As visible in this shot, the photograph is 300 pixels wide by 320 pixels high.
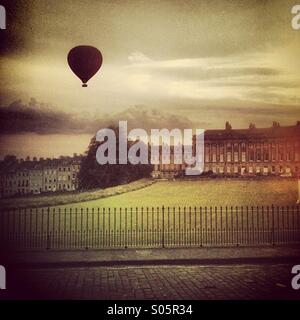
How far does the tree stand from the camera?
1261 cm

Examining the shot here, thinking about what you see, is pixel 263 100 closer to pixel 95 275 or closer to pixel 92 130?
pixel 92 130

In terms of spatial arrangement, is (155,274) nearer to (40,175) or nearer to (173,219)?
(173,219)

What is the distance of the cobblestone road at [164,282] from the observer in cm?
712

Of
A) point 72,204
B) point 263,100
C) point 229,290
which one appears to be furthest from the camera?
point 72,204

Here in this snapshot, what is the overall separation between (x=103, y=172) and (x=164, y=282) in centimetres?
628

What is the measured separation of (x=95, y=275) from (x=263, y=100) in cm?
760

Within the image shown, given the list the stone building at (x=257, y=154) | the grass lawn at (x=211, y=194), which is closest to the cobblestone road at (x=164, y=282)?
the grass lawn at (x=211, y=194)

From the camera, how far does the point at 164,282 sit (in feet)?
25.7

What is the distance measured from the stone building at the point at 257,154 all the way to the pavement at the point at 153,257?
360 centimetres

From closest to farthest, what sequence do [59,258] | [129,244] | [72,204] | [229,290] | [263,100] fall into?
[229,290] < [59,258] < [129,244] < [263,100] < [72,204]

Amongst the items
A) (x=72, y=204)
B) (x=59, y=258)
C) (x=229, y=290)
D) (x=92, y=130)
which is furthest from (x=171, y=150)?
(x=229, y=290)

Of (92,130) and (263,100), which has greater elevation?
(263,100)

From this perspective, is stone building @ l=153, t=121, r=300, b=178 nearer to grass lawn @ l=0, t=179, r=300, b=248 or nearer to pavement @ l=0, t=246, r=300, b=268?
grass lawn @ l=0, t=179, r=300, b=248
